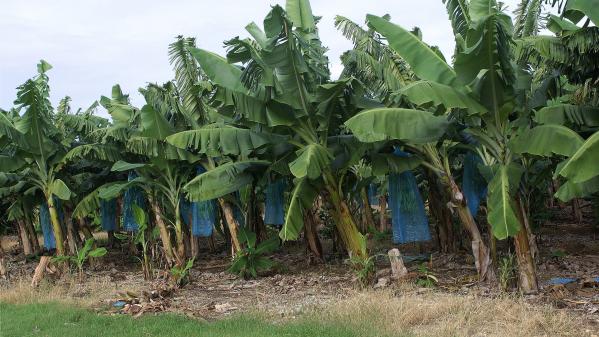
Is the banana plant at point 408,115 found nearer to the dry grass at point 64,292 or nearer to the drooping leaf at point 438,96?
the drooping leaf at point 438,96

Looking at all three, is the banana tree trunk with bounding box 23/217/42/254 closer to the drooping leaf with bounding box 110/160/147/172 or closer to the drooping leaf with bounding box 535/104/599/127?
the drooping leaf with bounding box 110/160/147/172

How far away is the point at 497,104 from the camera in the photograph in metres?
8.12

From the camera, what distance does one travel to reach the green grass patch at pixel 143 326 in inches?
284

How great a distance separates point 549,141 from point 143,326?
236 inches

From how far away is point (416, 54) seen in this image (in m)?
8.29

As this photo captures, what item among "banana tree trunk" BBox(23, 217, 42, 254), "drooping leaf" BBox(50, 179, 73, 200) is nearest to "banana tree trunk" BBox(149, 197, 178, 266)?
"drooping leaf" BBox(50, 179, 73, 200)

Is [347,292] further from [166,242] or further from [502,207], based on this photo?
[166,242]

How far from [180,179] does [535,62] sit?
801 centimetres

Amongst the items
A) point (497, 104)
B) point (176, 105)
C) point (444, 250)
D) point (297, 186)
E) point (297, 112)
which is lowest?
point (444, 250)

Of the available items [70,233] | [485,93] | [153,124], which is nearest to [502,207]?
[485,93]

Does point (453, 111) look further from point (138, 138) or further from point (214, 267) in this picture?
point (214, 267)

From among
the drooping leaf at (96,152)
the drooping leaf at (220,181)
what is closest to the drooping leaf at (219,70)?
the drooping leaf at (220,181)

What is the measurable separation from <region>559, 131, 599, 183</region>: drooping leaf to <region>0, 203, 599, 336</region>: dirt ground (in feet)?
5.40

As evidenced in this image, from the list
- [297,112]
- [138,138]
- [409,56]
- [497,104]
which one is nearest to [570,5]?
[497,104]
